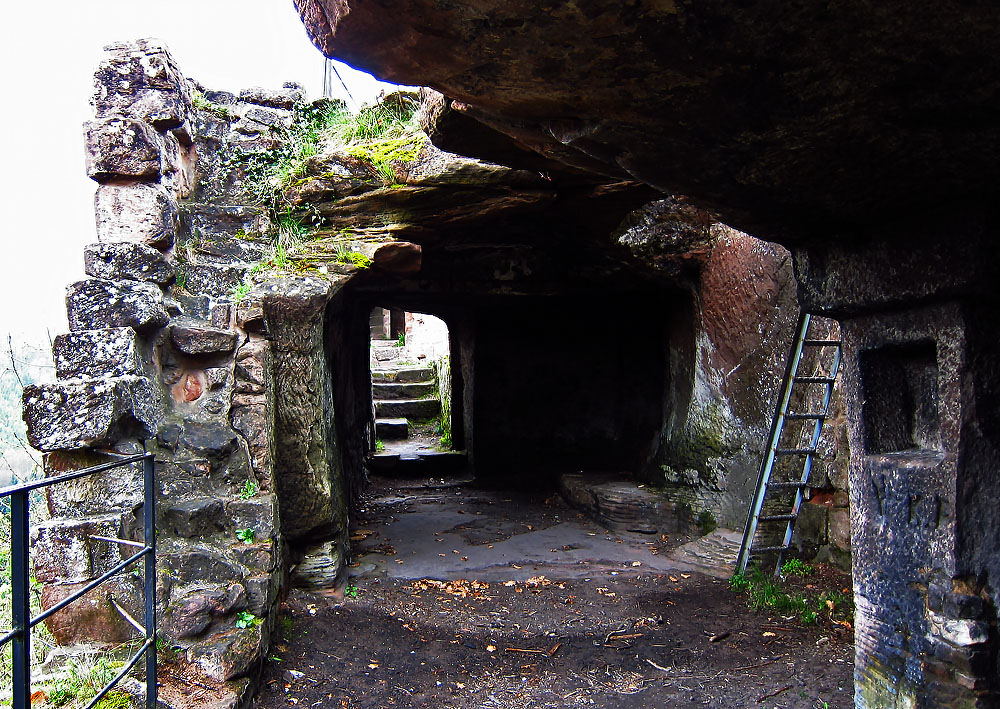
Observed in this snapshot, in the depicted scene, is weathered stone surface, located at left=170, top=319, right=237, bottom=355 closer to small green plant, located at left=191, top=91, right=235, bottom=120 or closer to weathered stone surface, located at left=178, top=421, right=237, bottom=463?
weathered stone surface, located at left=178, top=421, right=237, bottom=463

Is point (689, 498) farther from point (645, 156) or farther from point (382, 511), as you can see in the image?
point (645, 156)

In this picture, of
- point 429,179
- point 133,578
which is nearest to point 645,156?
point 133,578

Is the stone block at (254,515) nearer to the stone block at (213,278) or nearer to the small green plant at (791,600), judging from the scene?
the stone block at (213,278)

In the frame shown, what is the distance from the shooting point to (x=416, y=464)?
1011 cm

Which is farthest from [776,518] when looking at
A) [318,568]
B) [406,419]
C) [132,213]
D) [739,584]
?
[406,419]

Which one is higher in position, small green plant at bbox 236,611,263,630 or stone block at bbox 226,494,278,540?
stone block at bbox 226,494,278,540

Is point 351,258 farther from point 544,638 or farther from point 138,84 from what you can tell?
point 544,638

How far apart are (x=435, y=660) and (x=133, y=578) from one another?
5.27 feet

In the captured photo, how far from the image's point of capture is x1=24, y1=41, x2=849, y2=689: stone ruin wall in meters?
3.31

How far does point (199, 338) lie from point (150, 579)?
1613 mm

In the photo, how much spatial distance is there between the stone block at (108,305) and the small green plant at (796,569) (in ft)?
14.0

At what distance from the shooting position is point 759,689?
344 centimetres

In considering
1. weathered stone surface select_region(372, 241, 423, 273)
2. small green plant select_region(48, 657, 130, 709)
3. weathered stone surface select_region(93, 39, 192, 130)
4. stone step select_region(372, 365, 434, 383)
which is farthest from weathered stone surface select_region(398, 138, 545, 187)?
stone step select_region(372, 365, 434, 383)

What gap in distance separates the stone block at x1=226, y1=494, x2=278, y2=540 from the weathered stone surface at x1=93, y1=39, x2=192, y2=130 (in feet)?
7.26
